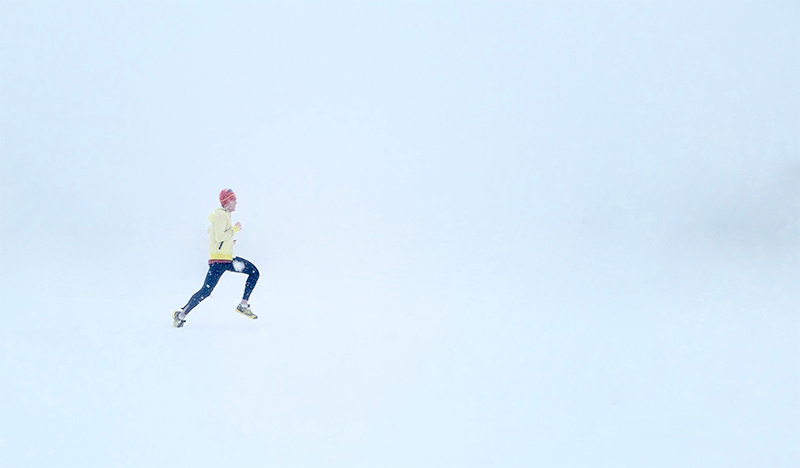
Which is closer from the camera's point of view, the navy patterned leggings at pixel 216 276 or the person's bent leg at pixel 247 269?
the navy patterned leggings at pixel 216 276

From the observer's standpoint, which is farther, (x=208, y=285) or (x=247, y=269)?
(x=247, y=269)

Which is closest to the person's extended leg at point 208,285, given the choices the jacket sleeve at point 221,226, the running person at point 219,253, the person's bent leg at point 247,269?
the running person at point 219,253

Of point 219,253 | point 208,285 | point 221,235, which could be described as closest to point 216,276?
point 208,285

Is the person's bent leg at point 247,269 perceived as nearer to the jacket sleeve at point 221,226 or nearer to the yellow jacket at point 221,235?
the yellow jacket at point 221,235

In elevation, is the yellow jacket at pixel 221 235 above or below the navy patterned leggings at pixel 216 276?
above

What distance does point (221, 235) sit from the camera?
573 cm

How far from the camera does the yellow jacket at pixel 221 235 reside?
5719mm

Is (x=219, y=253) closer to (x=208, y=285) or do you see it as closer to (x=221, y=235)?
(x=221, y=235)

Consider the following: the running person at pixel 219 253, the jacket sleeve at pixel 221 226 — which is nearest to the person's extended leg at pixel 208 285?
the running person at pixel 219 253

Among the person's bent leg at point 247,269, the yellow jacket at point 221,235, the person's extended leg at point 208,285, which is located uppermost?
the yellow jacket at point 221,235

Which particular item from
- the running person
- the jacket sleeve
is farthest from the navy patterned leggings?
the jacket sleeve

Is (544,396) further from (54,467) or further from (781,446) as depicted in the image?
(54,467)

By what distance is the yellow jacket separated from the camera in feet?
18.8

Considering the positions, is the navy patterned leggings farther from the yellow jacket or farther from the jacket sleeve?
the jacket sleeve
